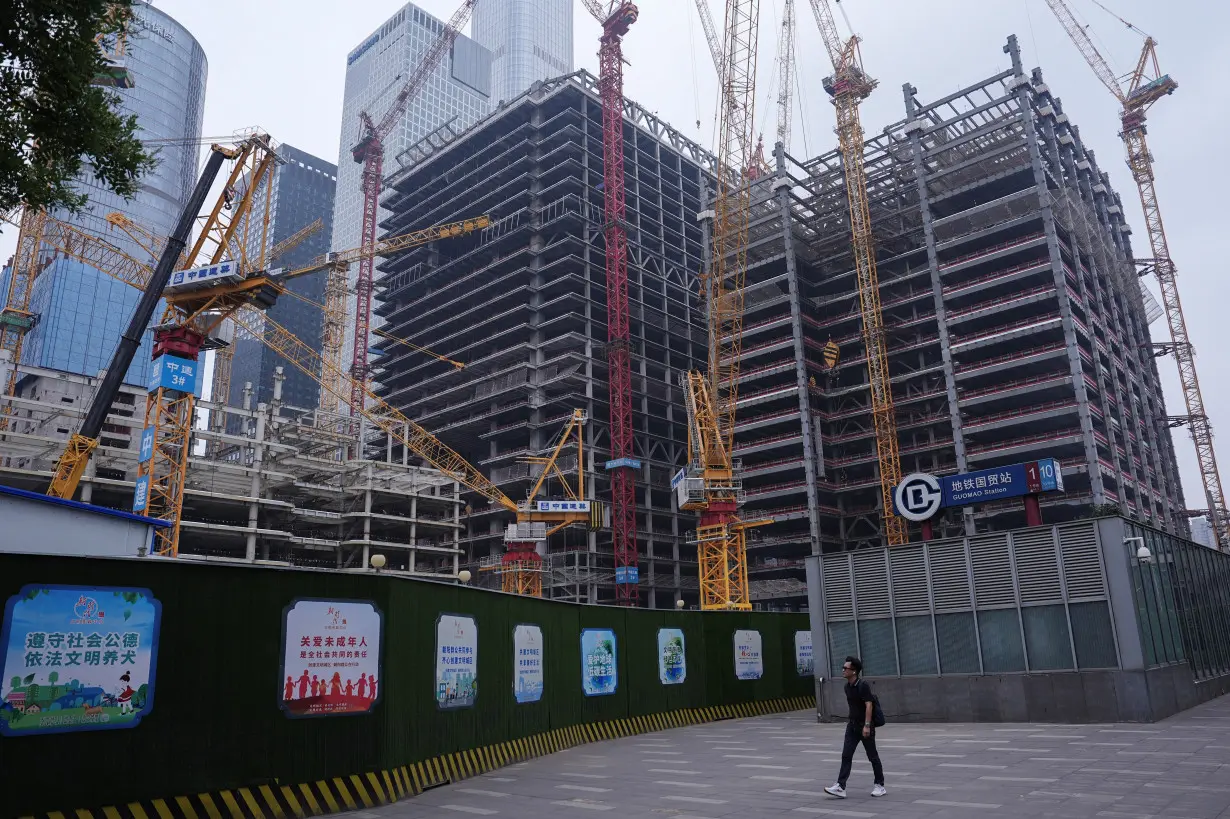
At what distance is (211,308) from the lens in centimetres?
5456

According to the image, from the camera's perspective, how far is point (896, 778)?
54.7 ft

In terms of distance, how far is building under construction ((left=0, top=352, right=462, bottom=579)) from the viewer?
82.1 m

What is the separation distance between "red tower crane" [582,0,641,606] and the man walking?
8004cm

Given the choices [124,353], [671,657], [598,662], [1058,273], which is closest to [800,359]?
[1058,273]

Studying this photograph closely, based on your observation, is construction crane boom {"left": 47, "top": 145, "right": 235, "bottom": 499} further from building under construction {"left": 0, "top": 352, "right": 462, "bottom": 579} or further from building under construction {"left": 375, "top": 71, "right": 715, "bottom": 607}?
building under construction {"left": 375, "top": 71, "right": 715, "bottom": 607}

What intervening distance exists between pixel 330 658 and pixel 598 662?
39.8ft

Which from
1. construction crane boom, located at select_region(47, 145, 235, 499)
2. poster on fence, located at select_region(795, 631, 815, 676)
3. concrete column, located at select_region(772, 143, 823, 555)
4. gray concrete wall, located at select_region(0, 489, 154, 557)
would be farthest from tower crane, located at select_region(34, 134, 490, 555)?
concrete column, located at select_region(772, 143, 823, 555)

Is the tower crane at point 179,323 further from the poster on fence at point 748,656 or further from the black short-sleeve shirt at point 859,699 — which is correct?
the black short-sleeve shirt at point 859,699

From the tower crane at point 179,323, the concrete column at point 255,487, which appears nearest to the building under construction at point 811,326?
the concrete column at point 255,487

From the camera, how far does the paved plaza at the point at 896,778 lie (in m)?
13.5

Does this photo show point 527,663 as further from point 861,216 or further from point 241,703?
point 861,216

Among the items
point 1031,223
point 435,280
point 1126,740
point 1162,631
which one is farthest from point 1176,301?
point 1126,740

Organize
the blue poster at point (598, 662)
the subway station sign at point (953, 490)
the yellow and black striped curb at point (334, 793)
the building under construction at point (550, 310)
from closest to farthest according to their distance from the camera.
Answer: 1. the yellow and black striped curb at point (334, 793)
2. the blue poster at point (598, 662)
3. the subway station sign at point (953, 490)
4. the building under construction at point (550, 310)

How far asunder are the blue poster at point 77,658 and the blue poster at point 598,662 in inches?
558
